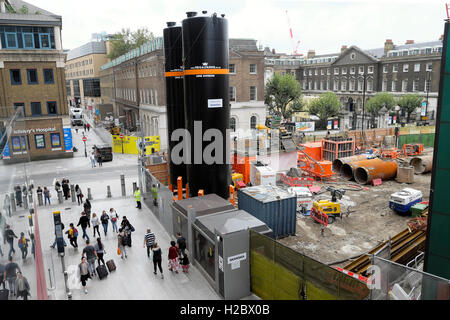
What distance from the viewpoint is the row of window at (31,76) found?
115 ft

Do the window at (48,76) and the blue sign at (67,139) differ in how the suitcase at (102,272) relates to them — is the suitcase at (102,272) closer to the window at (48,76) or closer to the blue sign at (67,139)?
the blue sign at (67,139)

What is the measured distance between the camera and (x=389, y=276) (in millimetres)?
8680

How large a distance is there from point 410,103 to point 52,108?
175ft

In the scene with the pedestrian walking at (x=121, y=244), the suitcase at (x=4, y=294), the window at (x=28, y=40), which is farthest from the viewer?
the window at (x=28, y=40)

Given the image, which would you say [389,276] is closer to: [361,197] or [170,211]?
[170,211]

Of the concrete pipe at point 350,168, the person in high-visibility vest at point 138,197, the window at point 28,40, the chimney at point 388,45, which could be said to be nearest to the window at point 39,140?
the window at point 28,40

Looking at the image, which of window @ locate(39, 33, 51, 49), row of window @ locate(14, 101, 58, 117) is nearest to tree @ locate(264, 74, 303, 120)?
row of window @ locate(14, 101, 58, 117)

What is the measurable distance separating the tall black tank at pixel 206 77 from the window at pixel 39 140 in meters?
25.7

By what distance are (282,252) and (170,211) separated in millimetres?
7730

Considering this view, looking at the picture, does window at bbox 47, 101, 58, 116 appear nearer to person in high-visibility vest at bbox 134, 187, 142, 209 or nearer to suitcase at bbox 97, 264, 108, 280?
person in high-visibility vest at bbox 134, 187, 142, 209

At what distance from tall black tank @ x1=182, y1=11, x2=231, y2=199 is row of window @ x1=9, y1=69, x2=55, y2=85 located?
25.8 m
